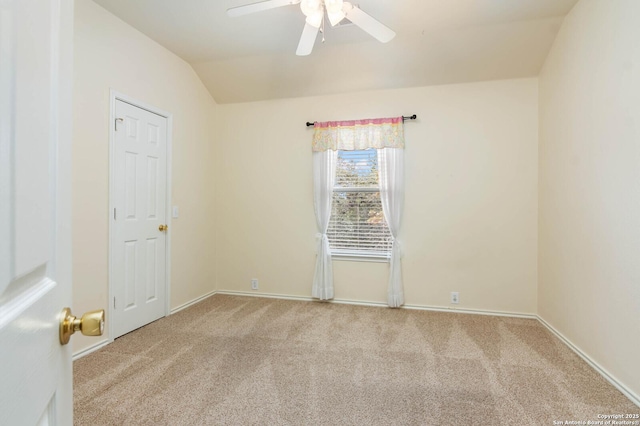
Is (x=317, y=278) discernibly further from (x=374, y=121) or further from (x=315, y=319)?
(x=374, y=121)

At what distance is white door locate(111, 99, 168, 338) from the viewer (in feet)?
8.71

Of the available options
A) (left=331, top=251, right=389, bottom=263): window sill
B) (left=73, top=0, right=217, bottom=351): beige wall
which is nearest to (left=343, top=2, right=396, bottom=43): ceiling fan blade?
(left=73, top=0, right=217, bottom=351): beige wall

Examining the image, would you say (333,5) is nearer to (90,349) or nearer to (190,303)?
(90,349)

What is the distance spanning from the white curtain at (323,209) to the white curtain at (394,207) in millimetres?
648

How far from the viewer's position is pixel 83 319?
1.97 feet

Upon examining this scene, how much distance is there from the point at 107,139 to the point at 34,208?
8.41ft

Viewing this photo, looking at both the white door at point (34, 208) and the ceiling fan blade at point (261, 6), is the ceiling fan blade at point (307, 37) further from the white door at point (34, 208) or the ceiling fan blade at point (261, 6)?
the white door at point (34, 208)

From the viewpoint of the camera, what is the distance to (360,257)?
11.9ft

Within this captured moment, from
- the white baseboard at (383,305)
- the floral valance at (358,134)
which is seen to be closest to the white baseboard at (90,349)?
the white baseboard at (383,305)

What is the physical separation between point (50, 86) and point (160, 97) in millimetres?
2971

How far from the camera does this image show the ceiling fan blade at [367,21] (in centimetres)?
192

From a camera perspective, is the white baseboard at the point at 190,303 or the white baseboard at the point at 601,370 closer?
the white baseboard at the point at 601,370

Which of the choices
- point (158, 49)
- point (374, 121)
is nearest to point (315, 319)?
point (374, 121)

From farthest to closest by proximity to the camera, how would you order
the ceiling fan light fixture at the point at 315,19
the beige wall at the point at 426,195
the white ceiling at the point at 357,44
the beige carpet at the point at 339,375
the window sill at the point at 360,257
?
1. the window sill at the point at 360,257
2. the beige wall at the point at 426,195
3. the white ceiling at the point at 357,44
4. the ceiling fan light fixture at the point at 315,19
5. the beige carpet at the point at 339,375
